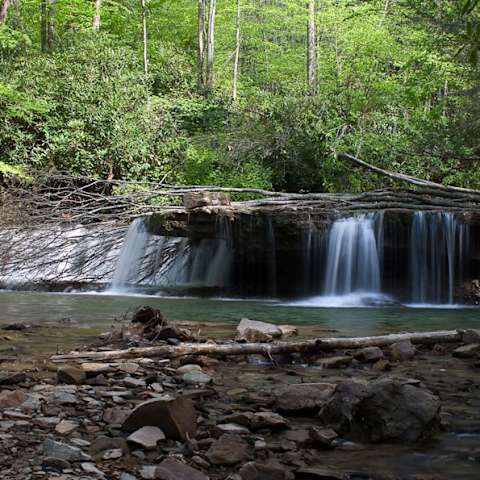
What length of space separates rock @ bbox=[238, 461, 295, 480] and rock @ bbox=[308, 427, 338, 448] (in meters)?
0.40

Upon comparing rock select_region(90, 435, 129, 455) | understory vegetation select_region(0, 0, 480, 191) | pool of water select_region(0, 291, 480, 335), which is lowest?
pool of water select_region(0, 291, 480, 335)

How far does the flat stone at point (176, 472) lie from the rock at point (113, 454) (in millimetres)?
308

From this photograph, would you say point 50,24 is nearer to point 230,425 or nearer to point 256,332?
point 256,332

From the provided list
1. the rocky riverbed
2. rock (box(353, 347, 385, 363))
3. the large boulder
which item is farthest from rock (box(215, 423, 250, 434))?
rock (box(353, 347, 385, 363))

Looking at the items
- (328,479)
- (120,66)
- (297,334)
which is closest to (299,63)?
(120,66)

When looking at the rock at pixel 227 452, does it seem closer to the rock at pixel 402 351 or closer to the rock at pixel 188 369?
the rock at pixel 188 369

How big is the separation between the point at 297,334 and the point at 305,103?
42.2 feet

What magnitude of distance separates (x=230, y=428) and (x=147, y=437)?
1.47 feet

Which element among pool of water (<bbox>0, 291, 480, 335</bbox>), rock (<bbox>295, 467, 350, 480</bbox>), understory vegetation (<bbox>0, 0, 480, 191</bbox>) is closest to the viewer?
rock (<bbox>295, 467, 350, 480</bbox>)

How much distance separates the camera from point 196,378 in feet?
13.6

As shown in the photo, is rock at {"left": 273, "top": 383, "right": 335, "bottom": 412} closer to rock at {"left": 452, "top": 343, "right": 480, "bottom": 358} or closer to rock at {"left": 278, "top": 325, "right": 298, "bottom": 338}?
rock at {"left": 452, "top": 343, "right": 480, "bottom": 358}

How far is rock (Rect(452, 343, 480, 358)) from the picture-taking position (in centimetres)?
508

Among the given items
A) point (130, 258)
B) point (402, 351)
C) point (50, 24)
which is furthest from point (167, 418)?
point (50, 24)

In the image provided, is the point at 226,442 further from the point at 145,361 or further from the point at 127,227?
the point at 127,227
